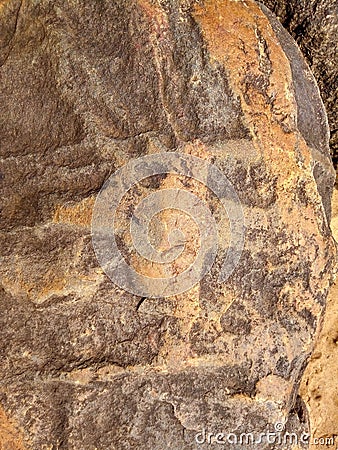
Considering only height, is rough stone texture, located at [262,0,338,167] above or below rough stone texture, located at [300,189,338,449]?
above

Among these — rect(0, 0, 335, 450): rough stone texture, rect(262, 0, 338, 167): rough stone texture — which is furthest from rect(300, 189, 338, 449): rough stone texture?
rect(262, 0, 338, 167): rough stone texture

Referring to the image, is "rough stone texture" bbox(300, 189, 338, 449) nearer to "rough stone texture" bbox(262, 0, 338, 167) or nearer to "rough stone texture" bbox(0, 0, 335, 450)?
"rough stone texture" bbox(0, 0, 335, 450)

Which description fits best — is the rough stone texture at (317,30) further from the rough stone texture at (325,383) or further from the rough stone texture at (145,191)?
the rough stone texture at (325,383)

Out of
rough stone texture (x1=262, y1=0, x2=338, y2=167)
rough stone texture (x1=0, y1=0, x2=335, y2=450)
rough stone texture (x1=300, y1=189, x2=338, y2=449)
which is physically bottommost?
rough stone texture (x1=300, y1=189, x2=338, y2=449)

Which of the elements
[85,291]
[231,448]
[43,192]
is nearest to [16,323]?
[85,291]

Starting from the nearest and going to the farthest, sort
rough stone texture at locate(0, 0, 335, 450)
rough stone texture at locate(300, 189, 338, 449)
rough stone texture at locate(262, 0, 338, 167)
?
rough stone texture at locate(0, 0, 335, 450), rough stone texture at locate(262, 0, 338, 167), rough stone texture at locate(300, 189, 338, 449)

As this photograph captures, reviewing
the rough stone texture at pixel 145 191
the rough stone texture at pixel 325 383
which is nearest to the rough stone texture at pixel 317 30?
the rough stone texture at pixel 145 191

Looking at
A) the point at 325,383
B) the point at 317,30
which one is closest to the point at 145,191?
the point at 317,30
